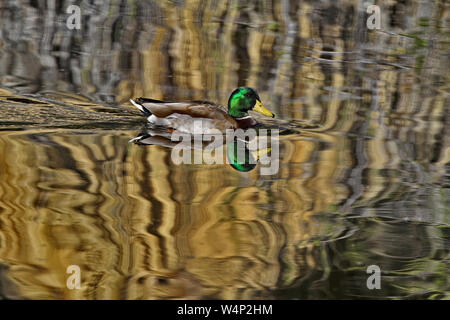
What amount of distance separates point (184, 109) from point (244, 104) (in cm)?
64

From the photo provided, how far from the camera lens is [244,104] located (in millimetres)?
7609

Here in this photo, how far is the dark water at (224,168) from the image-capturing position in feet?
14.9

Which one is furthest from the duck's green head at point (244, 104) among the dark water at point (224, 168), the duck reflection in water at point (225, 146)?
the dark water at point (224, 168)

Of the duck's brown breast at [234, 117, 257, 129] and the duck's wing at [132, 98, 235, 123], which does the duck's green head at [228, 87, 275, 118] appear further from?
the duck's wing at [132, 98, 235, 123]

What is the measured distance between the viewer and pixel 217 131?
740 cm

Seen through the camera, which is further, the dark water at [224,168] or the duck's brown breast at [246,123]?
the duck's brown breast at [246,123]

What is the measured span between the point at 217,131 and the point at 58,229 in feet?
9.05

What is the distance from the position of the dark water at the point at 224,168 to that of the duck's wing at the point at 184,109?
0.65 ft

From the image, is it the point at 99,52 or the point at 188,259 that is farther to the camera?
the point at 99,52

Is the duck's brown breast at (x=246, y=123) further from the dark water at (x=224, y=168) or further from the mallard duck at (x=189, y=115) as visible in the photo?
the dark water at (x=224, y=168)

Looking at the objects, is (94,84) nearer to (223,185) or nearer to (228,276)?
(223,185)

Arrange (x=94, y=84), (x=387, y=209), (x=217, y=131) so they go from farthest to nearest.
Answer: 1. (x=94, y=84)
2. (x=217, y=131)
3. (x=387, y=209)

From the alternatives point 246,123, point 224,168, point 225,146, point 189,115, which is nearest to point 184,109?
point 189,115
